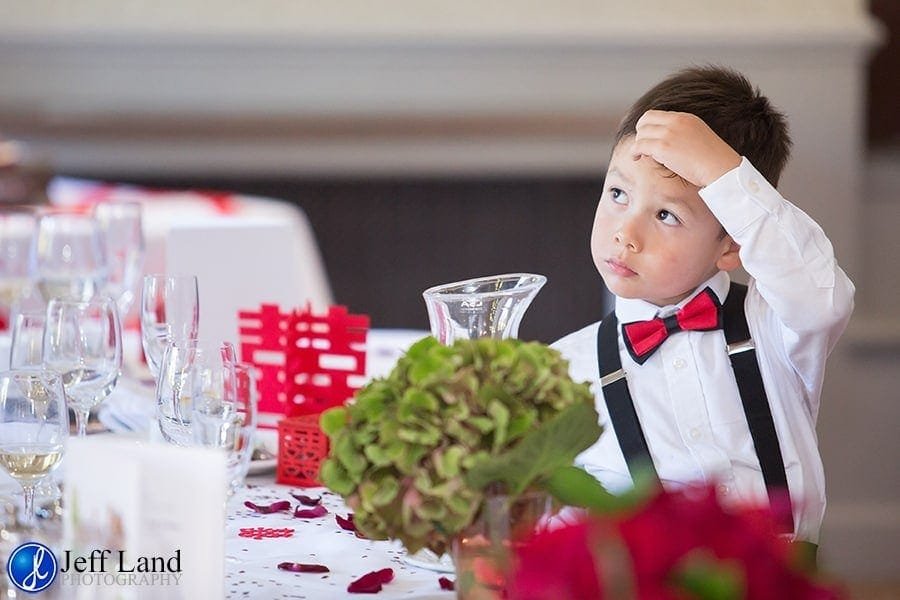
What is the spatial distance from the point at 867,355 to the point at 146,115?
2.34 m

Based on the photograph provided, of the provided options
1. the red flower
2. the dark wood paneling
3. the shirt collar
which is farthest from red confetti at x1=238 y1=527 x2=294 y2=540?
the dark wood paneling

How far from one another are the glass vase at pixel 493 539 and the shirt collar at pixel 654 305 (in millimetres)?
587

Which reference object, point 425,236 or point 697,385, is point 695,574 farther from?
point 425,236

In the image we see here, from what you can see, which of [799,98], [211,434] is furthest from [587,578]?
[799,98]

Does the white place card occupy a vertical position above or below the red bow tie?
below

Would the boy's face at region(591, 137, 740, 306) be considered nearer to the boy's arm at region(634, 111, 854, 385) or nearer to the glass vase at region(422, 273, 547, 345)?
the boy's arm at region(634, 111, 854, 385)

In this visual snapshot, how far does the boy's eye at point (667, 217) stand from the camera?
1.45 m

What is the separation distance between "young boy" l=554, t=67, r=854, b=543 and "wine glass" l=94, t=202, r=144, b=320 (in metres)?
1.29

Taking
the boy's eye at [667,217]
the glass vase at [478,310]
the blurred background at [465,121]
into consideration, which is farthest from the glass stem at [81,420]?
the blurred background at [465,121]

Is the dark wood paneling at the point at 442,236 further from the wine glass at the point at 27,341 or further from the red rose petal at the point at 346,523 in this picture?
the red rose petal at the point at 346,523

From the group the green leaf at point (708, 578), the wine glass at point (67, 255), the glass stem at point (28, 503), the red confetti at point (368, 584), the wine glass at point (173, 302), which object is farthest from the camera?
the wine glass at point (67, 255)

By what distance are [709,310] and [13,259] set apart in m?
1.68

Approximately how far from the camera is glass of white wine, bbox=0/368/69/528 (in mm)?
1227

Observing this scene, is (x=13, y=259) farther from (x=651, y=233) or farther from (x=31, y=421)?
(x=651, y=233)
